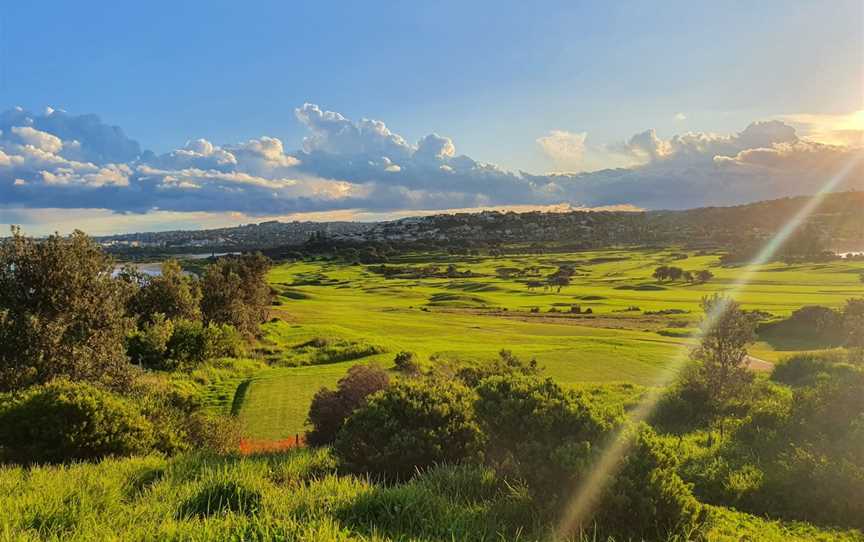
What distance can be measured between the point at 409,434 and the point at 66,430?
786 centimetres

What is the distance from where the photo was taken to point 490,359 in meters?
34.7

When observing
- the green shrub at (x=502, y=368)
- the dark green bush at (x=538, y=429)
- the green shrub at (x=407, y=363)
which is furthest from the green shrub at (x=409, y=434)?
the green shrub at (x=407, y=363)

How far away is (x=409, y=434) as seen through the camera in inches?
422

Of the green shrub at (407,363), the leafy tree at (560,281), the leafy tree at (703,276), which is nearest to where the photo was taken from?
the green shrub at (407,363)

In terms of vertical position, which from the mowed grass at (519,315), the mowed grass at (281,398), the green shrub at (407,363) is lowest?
the mowed grass at (519,315)

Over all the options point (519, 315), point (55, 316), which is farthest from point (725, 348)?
point (519, 315)

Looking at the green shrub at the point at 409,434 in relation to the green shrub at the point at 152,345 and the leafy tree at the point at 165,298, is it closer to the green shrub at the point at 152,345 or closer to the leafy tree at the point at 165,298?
the green shrub at the point at 152,345

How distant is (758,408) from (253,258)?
4614cm

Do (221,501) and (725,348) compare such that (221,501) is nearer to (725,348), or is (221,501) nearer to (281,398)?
(281,398)

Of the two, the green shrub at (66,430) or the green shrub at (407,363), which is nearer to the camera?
the green shrub at (66,430)

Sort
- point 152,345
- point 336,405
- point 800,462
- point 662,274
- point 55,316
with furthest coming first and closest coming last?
point 662,274, point 152,345, point 55,316, point 336,405, point 800,462

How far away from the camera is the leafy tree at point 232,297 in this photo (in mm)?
44250

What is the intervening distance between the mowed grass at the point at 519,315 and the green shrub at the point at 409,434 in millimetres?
11348

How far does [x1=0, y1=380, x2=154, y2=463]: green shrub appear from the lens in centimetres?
1196
